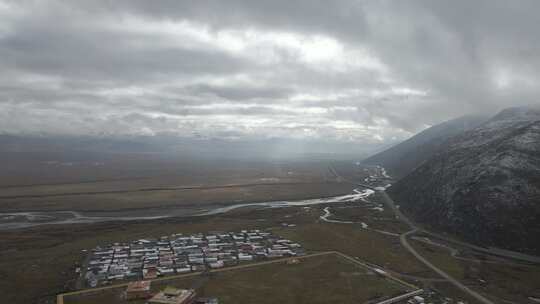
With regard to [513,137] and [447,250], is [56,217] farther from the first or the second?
[513,137]

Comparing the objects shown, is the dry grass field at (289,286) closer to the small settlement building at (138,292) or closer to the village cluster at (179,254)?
the small settlement building at (138,292)

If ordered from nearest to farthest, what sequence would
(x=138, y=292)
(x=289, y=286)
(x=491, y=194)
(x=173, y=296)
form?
(x=173, y=296), (x=138, y=292), (x=289, y=286), (x=491, y=194)

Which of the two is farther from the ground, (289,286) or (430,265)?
(430,265)

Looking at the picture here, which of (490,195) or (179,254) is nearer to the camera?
(179,254)

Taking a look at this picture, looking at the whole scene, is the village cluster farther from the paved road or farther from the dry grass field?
the paved road

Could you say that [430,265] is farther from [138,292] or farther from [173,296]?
[138,292]

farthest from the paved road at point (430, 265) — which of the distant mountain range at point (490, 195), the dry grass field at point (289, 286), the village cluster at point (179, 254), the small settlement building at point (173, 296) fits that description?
the small settlement building at point (173, 296)

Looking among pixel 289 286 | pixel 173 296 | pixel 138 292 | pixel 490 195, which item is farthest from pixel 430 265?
pixel 138 292

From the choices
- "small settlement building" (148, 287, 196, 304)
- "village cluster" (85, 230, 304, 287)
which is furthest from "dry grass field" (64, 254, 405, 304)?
"village cluster" (85, 230, 304, 287)
